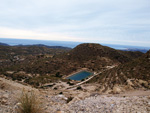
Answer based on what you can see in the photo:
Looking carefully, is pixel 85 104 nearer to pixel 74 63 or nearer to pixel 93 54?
pixel 74 63

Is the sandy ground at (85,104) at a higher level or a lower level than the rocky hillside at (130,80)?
higher

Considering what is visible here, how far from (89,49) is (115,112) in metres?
68.9

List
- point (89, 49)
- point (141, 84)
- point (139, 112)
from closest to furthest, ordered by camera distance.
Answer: point (139, 112) < point (141, 84) < point (89, 49)

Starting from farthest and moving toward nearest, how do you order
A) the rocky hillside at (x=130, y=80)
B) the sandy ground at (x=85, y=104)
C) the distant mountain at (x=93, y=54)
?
the distant mountain at (x=93, y=54) → the rocky hillside at (x=130, y=80) → the sandy ground at (x=85, y=104)

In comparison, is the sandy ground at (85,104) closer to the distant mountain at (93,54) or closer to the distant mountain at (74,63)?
the distant mountain at (74,63)

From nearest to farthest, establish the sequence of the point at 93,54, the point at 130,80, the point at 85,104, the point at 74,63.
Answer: the point at 85,104 < the point at 130,80 < the point at 74,63 < the point at 93,54

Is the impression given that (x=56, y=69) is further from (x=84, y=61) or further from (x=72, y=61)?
(x=84, y=61)

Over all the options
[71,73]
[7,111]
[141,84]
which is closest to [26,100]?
[7,111]

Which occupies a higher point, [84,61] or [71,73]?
[84,61]

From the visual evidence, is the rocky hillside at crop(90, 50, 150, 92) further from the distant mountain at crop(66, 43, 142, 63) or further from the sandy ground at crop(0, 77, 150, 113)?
the distant mountain at crop(66, 43, 142, 63)

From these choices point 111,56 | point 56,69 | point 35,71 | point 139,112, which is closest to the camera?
point 139,112

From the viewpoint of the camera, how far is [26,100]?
4.30 metres

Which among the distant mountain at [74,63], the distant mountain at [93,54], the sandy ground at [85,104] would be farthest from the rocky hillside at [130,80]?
the distant mountain at [93,54]

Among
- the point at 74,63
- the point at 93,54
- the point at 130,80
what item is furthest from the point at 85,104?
the point at 93,54
